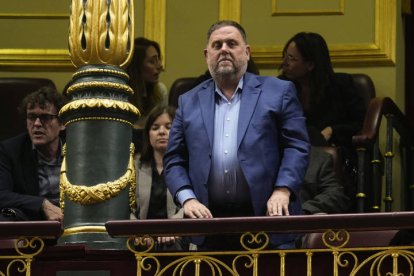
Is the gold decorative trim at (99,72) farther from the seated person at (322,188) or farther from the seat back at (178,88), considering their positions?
the seat back at (178,88)

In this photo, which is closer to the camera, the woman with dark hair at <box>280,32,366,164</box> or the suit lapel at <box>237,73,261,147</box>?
the suit lapel at <box>237,73,261,147</box>

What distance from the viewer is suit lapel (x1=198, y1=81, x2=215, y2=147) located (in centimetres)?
729

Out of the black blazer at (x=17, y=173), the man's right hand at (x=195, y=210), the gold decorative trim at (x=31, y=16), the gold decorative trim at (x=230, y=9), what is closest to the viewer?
the man's right hand at (x=195, y=210)

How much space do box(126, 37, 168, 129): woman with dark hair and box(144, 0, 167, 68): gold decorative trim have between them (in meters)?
1.01

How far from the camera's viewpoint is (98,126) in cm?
716

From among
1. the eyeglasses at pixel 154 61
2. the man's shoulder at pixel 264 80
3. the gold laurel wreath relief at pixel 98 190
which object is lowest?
the gold laurel wreath relief at pixel 98 190

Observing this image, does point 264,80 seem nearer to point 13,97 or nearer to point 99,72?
point 99,72

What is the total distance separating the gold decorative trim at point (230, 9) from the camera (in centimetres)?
1073

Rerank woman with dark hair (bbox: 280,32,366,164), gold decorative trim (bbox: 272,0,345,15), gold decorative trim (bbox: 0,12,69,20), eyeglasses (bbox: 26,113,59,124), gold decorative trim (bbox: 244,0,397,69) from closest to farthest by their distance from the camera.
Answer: eyeglasses (bbox: 26,113,59,124)
woman with dark hair (bbox: 280,32,366,164)
gold decorative trim (bbox: 244,0,397,69)
gold decorative trim (bbox: 272,0,345,15)
gold decorative trim (bbox: 0,12,69,20)

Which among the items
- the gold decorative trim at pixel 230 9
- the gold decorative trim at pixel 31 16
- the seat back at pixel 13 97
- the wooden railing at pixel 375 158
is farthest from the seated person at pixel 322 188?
the gold decorative trim at pixel 31 16

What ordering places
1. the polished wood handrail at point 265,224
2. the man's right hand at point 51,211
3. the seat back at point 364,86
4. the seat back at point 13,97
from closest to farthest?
the polished wood handrail at point 265,224 → the man's right hand at point 51,211 → the seat back at point 364,86 → the seat back at point 13,97

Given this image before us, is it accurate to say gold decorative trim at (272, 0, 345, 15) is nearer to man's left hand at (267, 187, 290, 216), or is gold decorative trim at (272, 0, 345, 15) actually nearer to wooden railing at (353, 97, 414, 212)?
wooden railing at (353, 97, 414, 212)

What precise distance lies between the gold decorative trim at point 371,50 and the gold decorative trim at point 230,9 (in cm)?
29

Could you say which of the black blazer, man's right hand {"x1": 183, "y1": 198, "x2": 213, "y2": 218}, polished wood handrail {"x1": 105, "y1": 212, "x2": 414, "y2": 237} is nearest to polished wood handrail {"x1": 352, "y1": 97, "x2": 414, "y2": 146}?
the black blazer
